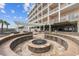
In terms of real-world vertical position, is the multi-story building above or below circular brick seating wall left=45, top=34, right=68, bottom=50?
above

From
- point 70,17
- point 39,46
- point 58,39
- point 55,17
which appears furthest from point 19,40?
point 70,17

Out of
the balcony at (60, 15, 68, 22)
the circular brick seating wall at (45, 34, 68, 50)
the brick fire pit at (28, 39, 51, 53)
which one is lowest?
the brick fire pit at (28, 39, 51, 53)

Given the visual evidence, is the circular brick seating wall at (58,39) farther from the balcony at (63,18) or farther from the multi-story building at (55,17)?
the balcony at (63,18)

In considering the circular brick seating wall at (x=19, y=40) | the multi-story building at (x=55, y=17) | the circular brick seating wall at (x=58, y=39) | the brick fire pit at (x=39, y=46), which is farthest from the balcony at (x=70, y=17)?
the circular brick seating wall at (x=19, y=40)

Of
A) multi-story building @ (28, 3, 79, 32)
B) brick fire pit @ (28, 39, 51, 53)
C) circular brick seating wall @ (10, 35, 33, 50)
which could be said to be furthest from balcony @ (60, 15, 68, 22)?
circular brick seating wall @ (10, 35, 33, 50)

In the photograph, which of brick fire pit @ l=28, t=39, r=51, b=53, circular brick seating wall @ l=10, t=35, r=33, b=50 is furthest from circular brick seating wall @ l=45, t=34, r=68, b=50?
circular brick seating wall @ l=10, t=35, r=33, b=50

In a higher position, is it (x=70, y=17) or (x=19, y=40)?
(x=70, y=17)

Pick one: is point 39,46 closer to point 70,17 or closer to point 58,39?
point 58,39

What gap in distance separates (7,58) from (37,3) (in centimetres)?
113

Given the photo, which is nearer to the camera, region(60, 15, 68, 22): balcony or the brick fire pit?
the brick fire pit

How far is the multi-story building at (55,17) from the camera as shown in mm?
2102

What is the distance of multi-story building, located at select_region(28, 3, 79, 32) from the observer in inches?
82.7

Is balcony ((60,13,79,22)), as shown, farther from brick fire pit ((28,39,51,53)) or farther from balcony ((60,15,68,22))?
brick fire pit ((28,39,51,53))

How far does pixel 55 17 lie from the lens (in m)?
2.28
